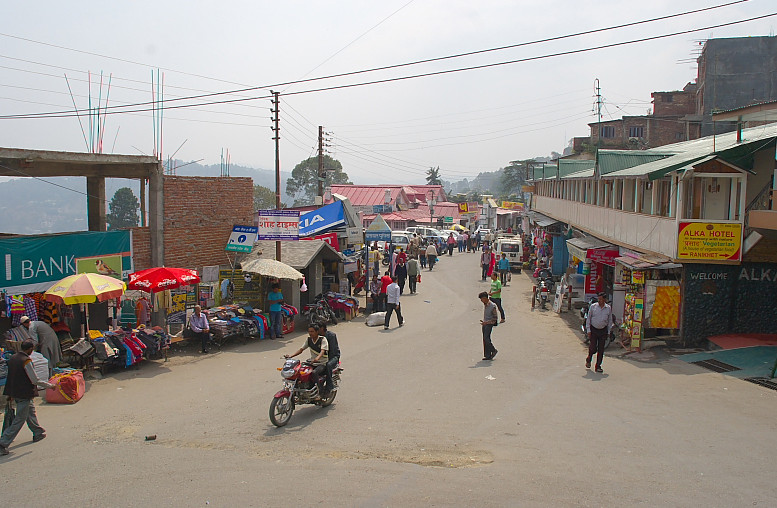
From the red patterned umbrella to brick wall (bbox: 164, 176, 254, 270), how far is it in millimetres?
3634

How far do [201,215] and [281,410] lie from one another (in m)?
10.9

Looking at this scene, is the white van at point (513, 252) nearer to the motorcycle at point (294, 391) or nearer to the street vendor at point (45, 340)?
the motorcycle at point (294, 391)

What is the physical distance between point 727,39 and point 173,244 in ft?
123

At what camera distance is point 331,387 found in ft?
32.9

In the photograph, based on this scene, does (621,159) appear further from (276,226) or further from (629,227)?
(276,226)

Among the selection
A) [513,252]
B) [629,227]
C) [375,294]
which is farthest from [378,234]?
[513,252]

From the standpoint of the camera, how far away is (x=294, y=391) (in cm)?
954

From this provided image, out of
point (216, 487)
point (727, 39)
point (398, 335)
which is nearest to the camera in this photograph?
point (216, 487)

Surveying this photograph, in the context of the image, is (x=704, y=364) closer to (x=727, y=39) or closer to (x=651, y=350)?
(x=651, y=350)

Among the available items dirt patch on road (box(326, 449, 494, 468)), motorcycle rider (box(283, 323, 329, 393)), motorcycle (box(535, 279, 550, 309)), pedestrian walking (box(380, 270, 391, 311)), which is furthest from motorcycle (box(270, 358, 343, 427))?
motorcycle (box(535, 279, 550, 309))

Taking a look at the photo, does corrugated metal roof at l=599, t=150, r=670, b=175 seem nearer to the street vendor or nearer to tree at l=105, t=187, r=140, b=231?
the street vendor

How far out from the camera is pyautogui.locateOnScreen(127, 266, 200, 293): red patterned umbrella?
1377 centimetres

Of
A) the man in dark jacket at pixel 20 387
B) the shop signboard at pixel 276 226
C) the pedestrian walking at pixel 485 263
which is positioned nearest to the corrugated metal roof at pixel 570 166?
the pedestrian walking at pixel 485 263

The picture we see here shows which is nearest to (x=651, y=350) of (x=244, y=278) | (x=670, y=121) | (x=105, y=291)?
(x=244, y=278)
